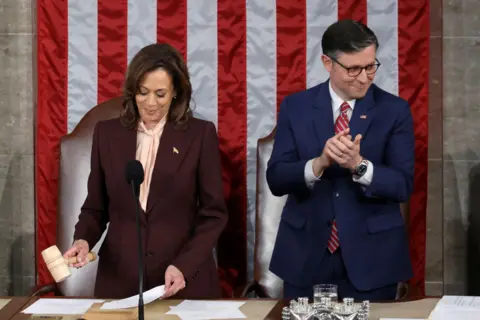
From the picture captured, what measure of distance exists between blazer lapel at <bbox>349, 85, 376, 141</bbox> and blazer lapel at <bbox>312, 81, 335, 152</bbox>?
0.07 meters

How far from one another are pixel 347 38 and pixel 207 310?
3.30 ft

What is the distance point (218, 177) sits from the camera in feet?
10.6

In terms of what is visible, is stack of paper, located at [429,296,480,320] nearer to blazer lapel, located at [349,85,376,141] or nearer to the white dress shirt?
the white dress shirt

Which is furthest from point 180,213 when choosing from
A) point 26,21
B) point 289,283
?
point 26,21

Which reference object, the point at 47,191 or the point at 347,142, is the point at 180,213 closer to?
the point at 347,142

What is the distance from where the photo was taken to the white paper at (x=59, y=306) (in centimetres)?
277

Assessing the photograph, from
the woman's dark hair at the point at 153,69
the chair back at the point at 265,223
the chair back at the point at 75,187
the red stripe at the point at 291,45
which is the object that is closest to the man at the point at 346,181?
the woman's dark hair at the point at 153,69

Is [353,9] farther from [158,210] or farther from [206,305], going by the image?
[206,305]

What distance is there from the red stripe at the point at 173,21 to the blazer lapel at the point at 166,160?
0.95 meters

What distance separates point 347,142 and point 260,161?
3.38 ft

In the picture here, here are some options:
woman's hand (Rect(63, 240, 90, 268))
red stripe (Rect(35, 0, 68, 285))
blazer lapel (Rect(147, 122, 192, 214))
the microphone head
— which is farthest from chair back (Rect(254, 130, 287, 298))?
the microphone head

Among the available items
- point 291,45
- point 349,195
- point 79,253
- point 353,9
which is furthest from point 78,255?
point 353,9

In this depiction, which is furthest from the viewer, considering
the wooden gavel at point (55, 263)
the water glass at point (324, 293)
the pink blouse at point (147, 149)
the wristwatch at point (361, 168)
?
the pink blouse at point (147, 149)

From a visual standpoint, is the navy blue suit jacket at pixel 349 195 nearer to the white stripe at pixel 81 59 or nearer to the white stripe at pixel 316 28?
the white stripe at pixel 316 28
